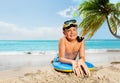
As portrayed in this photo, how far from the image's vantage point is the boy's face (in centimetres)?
393

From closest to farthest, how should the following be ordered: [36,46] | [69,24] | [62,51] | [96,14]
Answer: [69,24]
[62,51]
[96,14]
[36,46]

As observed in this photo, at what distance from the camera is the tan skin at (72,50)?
399cm

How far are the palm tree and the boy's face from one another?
1241 cm

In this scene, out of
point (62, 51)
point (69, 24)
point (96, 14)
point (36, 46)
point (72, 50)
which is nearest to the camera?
point (69, 24)

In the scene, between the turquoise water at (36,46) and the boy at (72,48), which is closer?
the boy at (72,48)

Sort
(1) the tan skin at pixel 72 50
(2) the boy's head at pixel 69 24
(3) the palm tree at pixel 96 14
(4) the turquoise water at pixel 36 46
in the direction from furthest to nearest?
(4) the turquoise water at pixel 36 46, (3) the palm tree at pixel 96 14, (1) the tan skin at pixel 72 50, (2) the boy's head at pixel 69 24

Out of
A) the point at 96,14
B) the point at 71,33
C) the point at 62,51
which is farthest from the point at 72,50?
the point at 96,14

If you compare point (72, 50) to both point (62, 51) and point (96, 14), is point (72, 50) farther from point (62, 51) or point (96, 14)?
point (96, 14)

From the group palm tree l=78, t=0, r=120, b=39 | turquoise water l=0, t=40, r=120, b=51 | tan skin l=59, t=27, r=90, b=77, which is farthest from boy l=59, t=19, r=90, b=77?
turquoise water l=0, t=40, r=120, b=51

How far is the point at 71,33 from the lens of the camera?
3959mm

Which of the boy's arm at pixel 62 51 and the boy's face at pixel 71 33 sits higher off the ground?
the boy's face at pixel 71 33

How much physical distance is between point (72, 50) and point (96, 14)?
42.0 feet

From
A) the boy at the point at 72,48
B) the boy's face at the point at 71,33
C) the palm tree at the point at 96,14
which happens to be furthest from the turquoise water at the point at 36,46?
the boy's face at the point at 71,33

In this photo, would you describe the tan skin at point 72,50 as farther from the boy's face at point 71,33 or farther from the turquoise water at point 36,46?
the turquoise water at point 36,46
